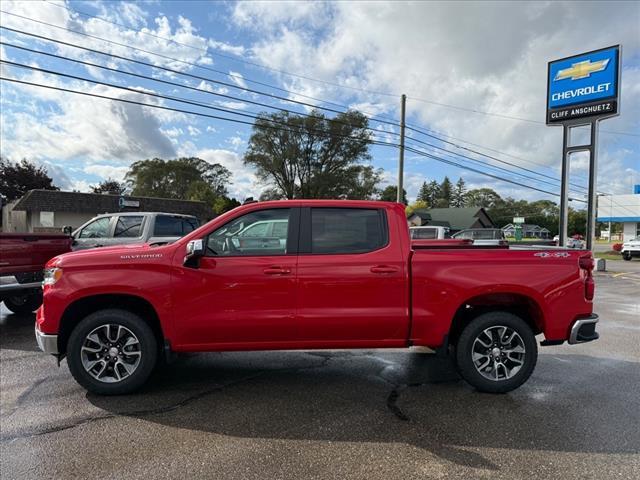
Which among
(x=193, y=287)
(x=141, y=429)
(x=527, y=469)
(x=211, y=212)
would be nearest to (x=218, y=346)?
(x=193, y=287)

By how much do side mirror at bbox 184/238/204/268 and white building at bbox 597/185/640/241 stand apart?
1935 inches

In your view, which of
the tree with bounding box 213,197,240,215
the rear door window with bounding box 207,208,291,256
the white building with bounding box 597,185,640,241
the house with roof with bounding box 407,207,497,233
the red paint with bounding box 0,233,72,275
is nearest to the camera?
the rear door window with bounding box 207,208,291,256

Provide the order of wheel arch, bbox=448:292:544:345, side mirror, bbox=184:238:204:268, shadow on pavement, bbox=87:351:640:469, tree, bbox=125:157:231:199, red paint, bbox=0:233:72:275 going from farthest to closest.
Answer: tree, bbox=125:157:231:199, red paint, bbox=0:233:72:275, wheel arch, bbox=448:292:544:345, side mirror, bbox=184:238:204:268, shadow on pavement, bbox=87:351:640:469

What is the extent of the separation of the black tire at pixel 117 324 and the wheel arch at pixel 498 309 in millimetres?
3006

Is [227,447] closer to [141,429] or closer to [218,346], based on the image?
[141,429]

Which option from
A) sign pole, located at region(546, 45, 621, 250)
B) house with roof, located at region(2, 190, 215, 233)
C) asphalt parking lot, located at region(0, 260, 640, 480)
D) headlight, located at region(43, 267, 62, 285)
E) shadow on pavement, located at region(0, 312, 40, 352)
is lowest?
shadow on pavement, located at region(0, 312, 40, 352)

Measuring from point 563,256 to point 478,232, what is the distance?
18.0 meters

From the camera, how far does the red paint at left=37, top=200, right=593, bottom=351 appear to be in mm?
4215

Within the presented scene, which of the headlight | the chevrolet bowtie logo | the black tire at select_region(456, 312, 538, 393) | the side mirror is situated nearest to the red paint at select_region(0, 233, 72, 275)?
the headlight

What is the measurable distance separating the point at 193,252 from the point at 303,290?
1.08 m

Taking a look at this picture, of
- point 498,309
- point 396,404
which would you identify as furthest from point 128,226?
point 498,309

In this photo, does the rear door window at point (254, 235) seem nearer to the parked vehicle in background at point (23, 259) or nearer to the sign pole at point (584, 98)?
the parked vehicle in background at point (23, 259)

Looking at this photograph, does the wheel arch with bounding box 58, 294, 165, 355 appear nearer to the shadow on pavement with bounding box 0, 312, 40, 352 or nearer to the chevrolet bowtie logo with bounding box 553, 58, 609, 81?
the shadow on pavement with bounding box 0, 312, 40, 352

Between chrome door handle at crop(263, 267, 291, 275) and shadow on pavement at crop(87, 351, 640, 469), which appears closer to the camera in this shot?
shadow on pavement at crop(87, 351, 640, 469)
